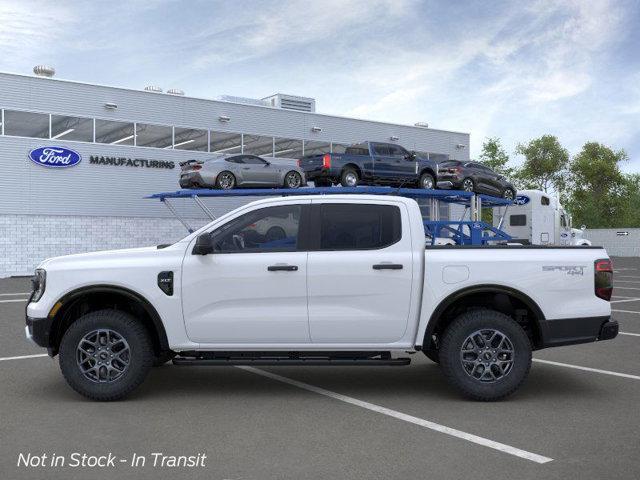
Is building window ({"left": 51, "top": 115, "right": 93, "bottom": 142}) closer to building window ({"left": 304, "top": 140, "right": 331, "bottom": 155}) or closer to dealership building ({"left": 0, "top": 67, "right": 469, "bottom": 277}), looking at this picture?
dealership building ({"left": 0, "top": 67, "right": 469, "bottom": 277})

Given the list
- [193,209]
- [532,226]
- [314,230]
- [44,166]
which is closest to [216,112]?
[193,209]

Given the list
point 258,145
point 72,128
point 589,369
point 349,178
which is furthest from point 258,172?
point 589,369

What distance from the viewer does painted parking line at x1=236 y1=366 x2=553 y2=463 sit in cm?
476

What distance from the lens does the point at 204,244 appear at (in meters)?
6.21

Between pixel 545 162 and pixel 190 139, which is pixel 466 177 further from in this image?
pixel 545 162

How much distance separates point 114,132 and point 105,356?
2490 centimetres

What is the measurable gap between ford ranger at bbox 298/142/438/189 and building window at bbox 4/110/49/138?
38.2 ft

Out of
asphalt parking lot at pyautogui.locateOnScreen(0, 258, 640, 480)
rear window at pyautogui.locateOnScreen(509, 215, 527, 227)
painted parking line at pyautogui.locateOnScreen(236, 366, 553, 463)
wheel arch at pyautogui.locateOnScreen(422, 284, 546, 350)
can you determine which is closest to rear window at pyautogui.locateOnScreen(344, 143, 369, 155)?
rear window at pyautogui.locateOnScreen(509, 215, 527, 227)

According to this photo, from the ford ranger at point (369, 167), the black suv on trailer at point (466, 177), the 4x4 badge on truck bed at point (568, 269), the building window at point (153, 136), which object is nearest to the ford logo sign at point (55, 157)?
the building window at point (153, 136)

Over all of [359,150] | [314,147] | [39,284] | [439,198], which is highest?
[314,147]

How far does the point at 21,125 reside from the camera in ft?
90.7

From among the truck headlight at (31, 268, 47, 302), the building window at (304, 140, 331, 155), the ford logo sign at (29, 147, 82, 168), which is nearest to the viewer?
the truck headlight at (31, 268, 47, 302)

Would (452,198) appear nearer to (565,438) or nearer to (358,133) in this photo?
(358,133)

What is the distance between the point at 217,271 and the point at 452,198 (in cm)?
1931
